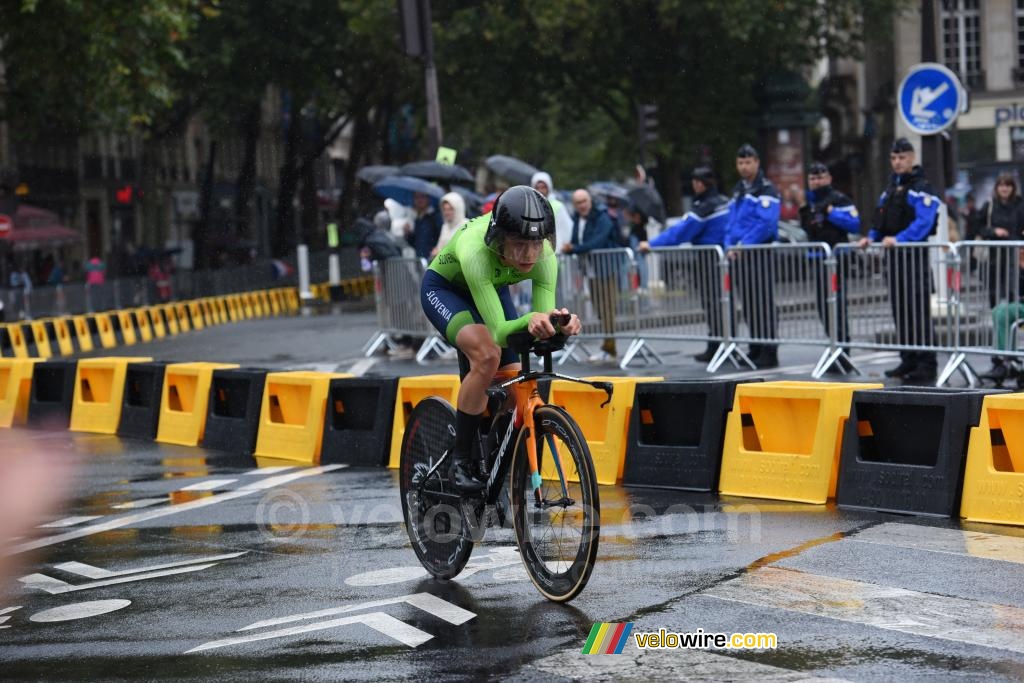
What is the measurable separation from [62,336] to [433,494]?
23.7 m

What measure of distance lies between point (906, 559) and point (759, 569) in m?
0.64

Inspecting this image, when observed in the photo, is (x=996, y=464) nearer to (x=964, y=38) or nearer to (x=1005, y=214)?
(x=1005, y=214)

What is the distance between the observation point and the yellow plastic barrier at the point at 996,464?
28.6 ft

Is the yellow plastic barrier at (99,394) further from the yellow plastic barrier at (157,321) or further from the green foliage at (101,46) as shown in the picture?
the yellow plastic barrier at (157,321)

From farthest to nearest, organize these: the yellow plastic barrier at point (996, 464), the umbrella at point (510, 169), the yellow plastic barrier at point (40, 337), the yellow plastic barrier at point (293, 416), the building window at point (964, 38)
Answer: the building window at point (964, 38), the yellow plastic barrier at point (40, 337), the umbrella at point (510, 169), the yellow plastic barrier at point (293, 416), the yellow plastic barrier at point (996, 464)

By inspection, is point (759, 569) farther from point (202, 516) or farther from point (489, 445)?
point (202, 516)

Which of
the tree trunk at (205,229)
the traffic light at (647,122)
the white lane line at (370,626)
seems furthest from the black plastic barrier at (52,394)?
the tree trunk at (205,229)

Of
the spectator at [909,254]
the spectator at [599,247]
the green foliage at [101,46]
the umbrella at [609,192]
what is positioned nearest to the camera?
the spectator at [909,254]

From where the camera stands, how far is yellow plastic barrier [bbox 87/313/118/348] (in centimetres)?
3178

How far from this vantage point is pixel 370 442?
41.2 ft

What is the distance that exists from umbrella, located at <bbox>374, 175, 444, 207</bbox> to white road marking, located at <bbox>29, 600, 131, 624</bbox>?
14208 millimetres

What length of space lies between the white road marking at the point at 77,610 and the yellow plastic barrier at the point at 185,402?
6.82m

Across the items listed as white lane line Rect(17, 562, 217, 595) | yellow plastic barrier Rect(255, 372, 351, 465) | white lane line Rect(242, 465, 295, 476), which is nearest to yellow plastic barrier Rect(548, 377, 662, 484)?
white lane line Rect(242, 465, 295, 476)

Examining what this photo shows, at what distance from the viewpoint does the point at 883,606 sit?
6.68 meters
